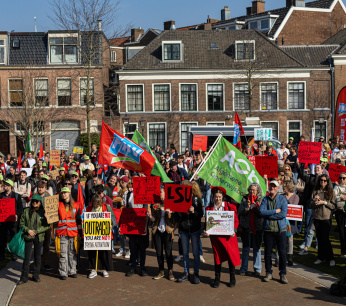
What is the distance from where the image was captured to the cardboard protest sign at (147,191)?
10.7 meters

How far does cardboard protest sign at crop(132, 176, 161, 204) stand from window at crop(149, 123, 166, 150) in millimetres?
27671

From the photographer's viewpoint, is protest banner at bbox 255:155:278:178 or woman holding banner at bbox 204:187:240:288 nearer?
woman holding banner at bbox 204:187:240:288

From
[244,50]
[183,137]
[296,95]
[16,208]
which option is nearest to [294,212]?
[16,208]

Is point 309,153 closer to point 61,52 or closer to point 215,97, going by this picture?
point 215,97

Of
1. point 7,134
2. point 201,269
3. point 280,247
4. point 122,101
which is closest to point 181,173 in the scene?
point 201,269

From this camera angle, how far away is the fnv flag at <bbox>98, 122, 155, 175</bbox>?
11852 mm

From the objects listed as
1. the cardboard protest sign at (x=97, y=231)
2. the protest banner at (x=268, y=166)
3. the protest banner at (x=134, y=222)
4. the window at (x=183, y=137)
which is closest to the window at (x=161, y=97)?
the window at (x=183, y=137)

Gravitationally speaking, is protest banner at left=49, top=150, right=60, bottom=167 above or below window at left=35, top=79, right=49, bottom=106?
below

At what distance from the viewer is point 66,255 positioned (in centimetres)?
1067

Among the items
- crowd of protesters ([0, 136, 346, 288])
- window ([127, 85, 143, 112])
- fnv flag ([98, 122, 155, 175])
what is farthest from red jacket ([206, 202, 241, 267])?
window ([127, 85, 143, 112])

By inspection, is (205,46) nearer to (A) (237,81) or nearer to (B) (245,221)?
(A) (237,81)

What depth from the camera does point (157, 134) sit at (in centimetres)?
3859

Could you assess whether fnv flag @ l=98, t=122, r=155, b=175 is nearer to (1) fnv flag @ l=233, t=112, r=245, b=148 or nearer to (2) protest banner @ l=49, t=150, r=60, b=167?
(1) fnv flag @ l=233, t=112, r=245, b=148

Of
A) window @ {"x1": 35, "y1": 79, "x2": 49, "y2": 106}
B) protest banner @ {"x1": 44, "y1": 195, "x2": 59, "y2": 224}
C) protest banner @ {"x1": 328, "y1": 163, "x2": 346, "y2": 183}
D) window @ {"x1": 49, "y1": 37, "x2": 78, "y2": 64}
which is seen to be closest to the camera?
protest banner @ {"x1": 44, "y1": 195, "x2": 59, "y2": 224}
